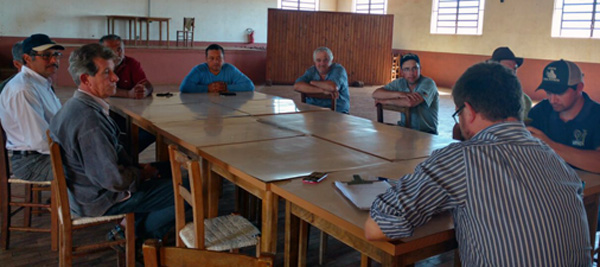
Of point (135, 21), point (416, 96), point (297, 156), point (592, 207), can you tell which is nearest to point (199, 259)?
point (297, 156)

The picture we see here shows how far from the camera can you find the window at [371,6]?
15898 mm

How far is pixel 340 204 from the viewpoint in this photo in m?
1.87

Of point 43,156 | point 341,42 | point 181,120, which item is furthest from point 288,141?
point 341,42

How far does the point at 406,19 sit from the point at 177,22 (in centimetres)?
672

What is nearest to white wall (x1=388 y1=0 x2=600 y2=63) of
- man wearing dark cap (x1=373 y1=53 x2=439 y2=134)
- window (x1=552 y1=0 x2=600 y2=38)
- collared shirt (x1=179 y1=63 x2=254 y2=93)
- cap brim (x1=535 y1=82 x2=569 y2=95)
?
window (x1=552 y1=0 x2=600 y2=38)

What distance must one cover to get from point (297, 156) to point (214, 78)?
281 centimetres

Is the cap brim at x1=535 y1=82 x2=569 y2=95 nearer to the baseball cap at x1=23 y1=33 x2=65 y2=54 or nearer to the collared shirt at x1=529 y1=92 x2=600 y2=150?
the collared shirt at x1=529 y1=92 x2=600 y2=150

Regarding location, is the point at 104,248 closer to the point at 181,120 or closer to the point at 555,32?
the point at 181,120

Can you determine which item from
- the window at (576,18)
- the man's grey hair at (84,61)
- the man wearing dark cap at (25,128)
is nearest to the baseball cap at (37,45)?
the man wearing dark cap at (25,128)

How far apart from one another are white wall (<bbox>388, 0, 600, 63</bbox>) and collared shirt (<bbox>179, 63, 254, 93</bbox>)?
8213 mm

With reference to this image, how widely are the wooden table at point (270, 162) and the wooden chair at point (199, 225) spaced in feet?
0.45

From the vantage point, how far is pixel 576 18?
10.5 metres

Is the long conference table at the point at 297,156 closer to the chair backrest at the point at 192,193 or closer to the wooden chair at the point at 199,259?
the chair backrest at the point at 192,193

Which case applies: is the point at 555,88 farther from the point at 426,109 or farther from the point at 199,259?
the point at 199,259
